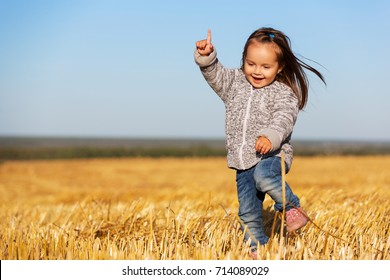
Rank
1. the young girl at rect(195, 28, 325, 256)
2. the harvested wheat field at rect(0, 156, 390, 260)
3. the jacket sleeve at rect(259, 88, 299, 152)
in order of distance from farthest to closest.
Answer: the young girl at rect(195, 28, 325, 256) < the jacket sleeve at rect(259, 88, 299, 152) < the harvested wheat field at rect(0, 156, 390, 260)

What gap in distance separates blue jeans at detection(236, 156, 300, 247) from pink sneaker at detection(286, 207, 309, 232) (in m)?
0.04

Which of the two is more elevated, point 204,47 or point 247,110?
point 204,47

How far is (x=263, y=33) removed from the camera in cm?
307

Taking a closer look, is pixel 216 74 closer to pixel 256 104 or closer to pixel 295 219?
pixel 256 104

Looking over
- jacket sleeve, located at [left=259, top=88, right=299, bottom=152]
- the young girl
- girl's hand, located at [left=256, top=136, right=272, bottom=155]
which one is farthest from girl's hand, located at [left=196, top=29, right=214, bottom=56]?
girl's hand, located at [left=256, top=136, right=272, bottom=155]

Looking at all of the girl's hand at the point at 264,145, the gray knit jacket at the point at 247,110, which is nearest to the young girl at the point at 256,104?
the gray knit jacket at the point at 247,110

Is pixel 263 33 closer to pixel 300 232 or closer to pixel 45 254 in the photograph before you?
pixel 300 232

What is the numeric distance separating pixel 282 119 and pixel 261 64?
0.33 metres

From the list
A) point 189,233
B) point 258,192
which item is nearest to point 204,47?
point 258,192

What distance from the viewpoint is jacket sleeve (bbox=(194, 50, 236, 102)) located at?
9.87 feet

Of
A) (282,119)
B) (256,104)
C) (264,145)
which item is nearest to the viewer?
(264,145)

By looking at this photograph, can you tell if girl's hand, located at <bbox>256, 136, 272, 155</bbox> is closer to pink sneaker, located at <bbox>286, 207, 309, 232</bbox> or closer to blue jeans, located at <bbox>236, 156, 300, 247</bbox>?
blue jeans, located at <bbox>236, 156, 300, 247</bbox>

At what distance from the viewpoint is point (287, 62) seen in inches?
122

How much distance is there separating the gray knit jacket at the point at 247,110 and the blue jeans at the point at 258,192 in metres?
0.07
